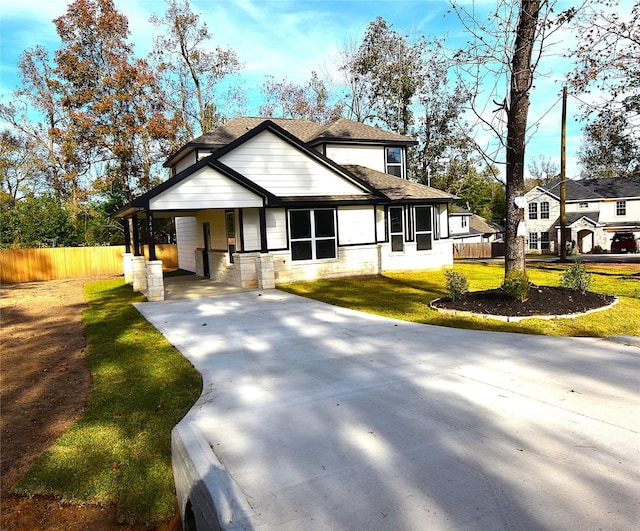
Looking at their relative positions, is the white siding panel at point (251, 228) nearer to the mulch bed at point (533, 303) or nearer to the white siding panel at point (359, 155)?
the white siding panel at point (359, 155)

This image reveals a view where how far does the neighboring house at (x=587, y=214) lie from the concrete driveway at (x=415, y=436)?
4402 cm

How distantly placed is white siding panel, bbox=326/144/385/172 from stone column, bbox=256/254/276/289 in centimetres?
718

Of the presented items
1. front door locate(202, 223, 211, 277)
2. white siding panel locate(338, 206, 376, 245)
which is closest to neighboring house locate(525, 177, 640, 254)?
white siding panel locate(338, 206, 376, 245)

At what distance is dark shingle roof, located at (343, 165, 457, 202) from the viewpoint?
60.0 ft

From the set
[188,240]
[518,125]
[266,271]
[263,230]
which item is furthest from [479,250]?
[518,125]

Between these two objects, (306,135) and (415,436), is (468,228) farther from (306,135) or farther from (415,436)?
(415,436)

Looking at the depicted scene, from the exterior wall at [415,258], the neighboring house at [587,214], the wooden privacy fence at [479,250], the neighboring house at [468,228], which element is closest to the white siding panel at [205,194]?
the exterior wall at [415,258]

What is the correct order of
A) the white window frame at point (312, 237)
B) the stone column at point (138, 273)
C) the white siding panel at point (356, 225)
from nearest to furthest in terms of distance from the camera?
the stone column at point (138, 273) → the white window frame at point (312, 237) → the white siding panel at point (356, 225)

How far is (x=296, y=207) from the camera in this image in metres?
16.2

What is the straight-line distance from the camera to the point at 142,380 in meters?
6.20

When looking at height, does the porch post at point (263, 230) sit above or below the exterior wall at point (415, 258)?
above

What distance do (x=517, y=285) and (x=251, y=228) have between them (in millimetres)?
8923

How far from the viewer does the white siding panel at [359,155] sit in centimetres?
1997

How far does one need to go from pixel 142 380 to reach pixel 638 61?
1444 cm
